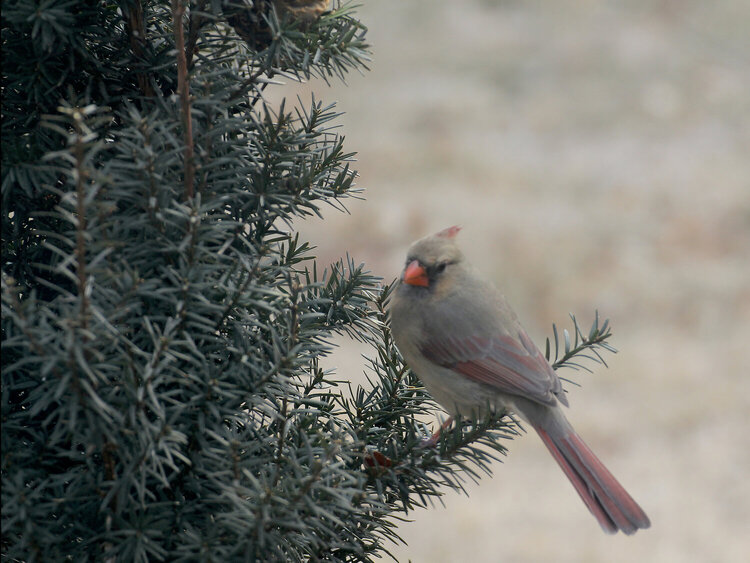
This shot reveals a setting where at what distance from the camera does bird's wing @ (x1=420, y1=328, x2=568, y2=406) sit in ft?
6.84

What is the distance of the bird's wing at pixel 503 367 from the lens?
6.84 ft

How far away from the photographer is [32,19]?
1151 mm

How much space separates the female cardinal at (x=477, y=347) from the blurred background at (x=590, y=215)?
1.63 meters

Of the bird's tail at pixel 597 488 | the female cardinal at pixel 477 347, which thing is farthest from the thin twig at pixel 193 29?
the bird's tail at pixel 597 488

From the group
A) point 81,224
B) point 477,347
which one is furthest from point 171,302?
point 477,347

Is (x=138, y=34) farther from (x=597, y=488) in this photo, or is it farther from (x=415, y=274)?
(x=597, y=488)

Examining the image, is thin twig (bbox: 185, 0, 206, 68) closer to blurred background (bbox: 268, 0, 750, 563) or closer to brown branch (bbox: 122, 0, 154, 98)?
brown branch (bbox: 122, 0, 154, 98)

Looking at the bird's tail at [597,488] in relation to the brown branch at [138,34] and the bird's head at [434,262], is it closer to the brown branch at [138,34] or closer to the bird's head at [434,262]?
the bird's head at [434,262]

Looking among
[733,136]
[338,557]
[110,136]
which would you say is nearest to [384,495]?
[338,557]

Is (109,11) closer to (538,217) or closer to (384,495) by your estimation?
(384,495)

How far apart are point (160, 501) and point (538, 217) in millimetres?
5101

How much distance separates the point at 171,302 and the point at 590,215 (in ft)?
17.3

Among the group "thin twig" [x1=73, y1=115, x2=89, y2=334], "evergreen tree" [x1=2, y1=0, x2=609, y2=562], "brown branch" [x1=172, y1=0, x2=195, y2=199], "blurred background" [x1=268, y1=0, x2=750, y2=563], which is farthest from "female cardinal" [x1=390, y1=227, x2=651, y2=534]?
"blurred background" [x1=268, y1=0, x2=750, y2=563]

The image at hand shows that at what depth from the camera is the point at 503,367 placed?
6.97 feet
